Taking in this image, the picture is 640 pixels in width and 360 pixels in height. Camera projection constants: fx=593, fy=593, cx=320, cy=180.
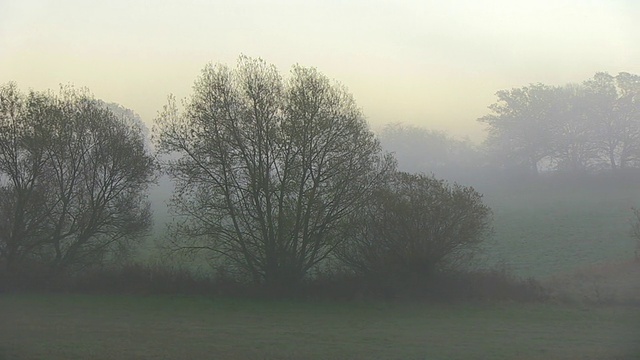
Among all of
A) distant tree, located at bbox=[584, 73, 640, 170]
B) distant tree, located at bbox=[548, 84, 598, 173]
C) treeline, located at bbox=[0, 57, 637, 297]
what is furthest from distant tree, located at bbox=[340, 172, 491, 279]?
distant tree, located at bbox=[548, 84, 598, 173]

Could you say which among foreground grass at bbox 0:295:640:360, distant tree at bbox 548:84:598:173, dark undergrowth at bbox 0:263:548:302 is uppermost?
distant tree at bbox 548:84:598:173

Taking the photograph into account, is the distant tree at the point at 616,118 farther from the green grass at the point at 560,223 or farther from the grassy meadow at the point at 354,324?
the grassy meadow at the point at 354,324

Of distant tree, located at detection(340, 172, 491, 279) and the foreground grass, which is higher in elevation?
distant tree, located at detection(340, 172, 491, 279)

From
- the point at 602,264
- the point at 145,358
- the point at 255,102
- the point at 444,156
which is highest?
the point at 444,156

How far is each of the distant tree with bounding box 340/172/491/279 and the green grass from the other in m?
6.16

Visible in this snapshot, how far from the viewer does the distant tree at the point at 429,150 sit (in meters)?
82.1

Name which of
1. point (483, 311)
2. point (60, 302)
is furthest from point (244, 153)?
point (483, 311)

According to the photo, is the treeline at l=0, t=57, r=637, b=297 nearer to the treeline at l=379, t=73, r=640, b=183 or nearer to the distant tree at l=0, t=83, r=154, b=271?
the distant tree at l=0, t=83, r=154, b=271

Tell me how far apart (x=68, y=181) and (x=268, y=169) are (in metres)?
11.1

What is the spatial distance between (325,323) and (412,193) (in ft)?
28.4

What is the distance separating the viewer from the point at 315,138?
29094 mm

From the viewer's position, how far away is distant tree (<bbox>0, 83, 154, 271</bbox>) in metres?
30.2

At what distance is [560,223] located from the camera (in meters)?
50.6

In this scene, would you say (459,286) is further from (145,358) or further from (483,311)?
(145,358)
